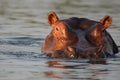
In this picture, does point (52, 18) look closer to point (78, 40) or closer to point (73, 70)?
point (78, 40)

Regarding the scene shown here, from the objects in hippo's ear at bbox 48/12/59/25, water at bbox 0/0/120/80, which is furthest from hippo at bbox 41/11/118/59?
water at bbox 0/0/120/80

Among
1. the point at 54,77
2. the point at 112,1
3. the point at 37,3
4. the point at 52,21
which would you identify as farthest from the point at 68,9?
the point at 54,77

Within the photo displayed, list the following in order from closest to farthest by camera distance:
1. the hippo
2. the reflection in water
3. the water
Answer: the reflection in water → the water → the hippo

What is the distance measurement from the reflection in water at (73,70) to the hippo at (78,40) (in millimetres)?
170

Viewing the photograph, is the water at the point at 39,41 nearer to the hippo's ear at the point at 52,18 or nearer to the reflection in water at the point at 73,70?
the reflection in water at the point at 73,70

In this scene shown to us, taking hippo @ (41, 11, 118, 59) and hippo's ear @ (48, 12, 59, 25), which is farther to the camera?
hippo's ear @ (48, 12, 59, 25)

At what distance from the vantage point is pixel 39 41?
15.3 m

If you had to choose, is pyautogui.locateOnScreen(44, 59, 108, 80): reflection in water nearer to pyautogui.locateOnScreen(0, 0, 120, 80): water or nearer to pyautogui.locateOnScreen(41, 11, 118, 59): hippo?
pyautogui.locateOnScreen(0, 0, 120, 80): water

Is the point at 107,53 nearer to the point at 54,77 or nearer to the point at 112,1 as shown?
the point at 54,77

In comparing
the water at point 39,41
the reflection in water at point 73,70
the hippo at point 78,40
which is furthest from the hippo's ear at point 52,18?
the reflection in water at point 73,70

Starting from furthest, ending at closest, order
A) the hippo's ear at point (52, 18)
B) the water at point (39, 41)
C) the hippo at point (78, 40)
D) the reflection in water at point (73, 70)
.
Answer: the hippo's ear at point (52, 18) < the hippo at point (78, 40) < the water at point (39, 41) < the reflection in water at point (73, 70)

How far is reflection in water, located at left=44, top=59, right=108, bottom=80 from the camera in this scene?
940cm

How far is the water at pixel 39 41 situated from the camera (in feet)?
31.7

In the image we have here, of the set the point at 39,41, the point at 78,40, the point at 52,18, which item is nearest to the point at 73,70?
the point at 78,40
